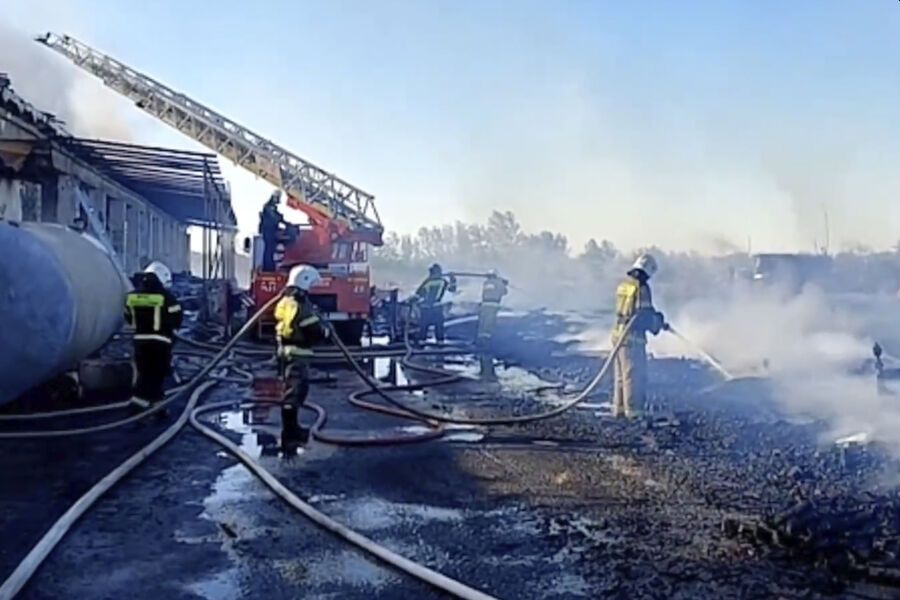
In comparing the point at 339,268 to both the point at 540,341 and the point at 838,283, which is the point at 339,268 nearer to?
the point at 540,341

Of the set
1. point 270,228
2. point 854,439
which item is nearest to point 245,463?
point 854,439

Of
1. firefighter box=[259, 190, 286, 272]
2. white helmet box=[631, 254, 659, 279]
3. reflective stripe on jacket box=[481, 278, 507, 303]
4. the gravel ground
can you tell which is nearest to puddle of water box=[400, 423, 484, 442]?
the gravel ground

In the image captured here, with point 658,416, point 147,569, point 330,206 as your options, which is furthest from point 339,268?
point 147,569

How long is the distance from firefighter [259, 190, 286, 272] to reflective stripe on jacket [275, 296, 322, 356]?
888cm

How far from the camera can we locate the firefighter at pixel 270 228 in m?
16.4

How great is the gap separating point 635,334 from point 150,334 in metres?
4.72

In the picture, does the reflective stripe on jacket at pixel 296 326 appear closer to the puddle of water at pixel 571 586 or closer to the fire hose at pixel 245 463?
the fire hose at pixel 245 463

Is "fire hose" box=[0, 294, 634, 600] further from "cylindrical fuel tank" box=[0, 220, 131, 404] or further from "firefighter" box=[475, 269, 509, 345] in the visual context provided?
"firefighter" box=[475, 269, 509, 345]

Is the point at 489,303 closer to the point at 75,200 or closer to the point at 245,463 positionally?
the point at 75,200

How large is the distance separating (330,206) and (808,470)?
1382 centimetres

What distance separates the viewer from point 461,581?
411 centimetres

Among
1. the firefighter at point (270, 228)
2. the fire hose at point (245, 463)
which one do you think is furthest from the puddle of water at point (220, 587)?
the firefighter at point (270, 228)

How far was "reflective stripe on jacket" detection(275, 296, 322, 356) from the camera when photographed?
7.50 metres

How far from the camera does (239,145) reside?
20.6 meters
